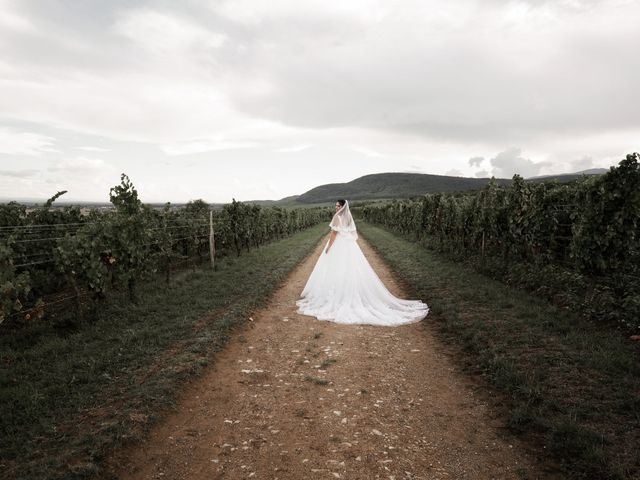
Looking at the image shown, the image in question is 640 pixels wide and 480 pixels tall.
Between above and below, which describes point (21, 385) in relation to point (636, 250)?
below

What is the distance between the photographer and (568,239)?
9680 mm

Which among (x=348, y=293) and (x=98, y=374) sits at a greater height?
(x=348, y=293)

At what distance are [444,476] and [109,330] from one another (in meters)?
6.16

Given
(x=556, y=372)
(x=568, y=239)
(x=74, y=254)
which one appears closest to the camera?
(x=556, y=372)

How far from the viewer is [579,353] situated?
5285 mm

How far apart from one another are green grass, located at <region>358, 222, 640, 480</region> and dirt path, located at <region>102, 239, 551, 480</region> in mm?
358

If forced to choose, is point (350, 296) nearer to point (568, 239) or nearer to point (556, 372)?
point (556, 372)

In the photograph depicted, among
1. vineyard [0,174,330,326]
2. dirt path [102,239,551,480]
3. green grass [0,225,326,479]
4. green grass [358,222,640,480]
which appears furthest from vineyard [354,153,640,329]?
vineyard [0,174,330,326]

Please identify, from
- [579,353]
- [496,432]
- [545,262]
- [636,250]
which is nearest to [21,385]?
[496,432]

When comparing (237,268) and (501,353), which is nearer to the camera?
(501,353)

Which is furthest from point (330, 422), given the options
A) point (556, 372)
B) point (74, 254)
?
point (74, 254)

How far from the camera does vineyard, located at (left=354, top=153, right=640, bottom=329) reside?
7.32 meters

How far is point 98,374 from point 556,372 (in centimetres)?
627

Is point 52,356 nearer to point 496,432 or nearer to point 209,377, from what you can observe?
point 209,377
